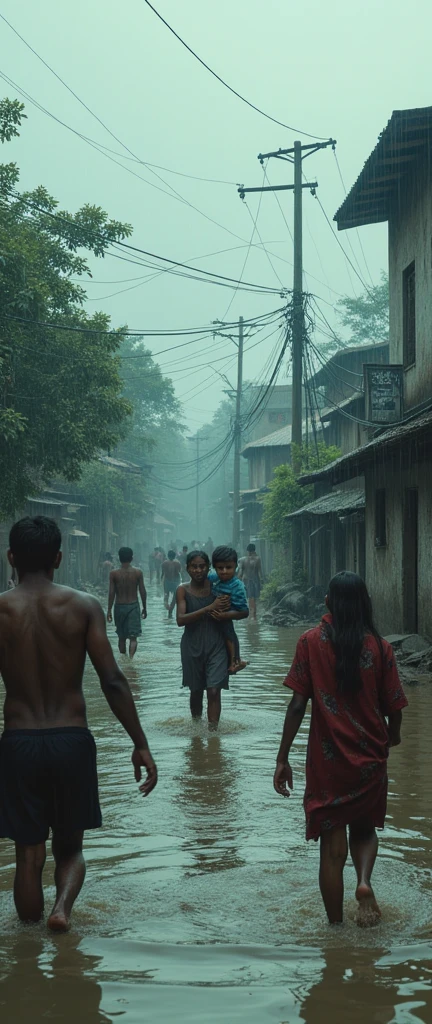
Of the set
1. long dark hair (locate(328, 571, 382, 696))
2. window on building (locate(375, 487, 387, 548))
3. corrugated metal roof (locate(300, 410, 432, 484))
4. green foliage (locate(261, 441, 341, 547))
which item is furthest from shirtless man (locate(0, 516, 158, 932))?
green foliage (locate(261, 441, 341, 547))

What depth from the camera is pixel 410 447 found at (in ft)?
52.8

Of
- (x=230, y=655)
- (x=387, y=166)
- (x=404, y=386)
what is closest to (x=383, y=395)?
(x=404, y=386)

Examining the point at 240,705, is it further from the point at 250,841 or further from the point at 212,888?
the point at 212,888

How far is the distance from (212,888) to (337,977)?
1.27 m

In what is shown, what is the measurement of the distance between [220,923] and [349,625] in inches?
54.6

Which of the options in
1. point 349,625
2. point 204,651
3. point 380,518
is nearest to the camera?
point 349,625

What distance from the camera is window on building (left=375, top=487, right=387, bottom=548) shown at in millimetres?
20156

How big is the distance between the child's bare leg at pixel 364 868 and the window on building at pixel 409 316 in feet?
51.1

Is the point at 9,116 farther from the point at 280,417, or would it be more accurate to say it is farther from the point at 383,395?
the point at 280,417

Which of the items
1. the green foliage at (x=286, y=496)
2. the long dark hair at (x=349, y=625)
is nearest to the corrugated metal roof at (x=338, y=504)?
the green foliage at (x=286, y=496)

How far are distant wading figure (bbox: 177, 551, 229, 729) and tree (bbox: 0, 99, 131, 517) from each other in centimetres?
1249

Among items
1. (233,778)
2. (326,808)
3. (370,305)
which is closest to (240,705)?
(233,778)

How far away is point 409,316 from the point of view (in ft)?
65.5

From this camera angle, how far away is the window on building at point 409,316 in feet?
64.6
